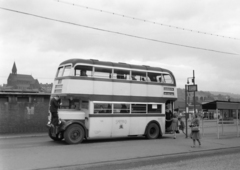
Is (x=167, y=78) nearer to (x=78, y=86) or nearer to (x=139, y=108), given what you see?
(x=139, y=108)

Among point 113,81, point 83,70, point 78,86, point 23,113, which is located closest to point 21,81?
point 23,113

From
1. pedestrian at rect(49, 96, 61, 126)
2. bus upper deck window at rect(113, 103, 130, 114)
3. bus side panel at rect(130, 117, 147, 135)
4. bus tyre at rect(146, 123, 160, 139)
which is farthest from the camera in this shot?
bus tyre at rect(146, 123, 160, 139)

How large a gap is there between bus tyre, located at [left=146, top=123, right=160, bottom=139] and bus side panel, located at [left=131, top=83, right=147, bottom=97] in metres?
1.93

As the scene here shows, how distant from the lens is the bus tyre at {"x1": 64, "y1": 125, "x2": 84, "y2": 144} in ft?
44.3

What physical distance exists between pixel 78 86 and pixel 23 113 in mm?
8069

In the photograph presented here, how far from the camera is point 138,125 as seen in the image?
16109 mm

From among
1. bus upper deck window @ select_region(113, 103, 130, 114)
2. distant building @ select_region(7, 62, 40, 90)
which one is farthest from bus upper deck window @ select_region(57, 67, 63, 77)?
distant building @ select_region(7, 62, 40, 90)

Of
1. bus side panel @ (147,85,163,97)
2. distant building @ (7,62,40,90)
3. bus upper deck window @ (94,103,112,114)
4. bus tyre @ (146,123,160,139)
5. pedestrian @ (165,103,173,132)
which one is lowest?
bus tyre @ (146,123,160,139)

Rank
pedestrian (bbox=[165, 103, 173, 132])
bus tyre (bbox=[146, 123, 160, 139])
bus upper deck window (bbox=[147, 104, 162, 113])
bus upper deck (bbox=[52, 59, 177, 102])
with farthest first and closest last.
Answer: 1. pedestrian (bbox=[165, 103, 173, 132])
2. bus upper deck window (bbox=[147, 104, 162, 113])
3. bus tyre (bbox=[146, 123, 160, 139])
4. bus upper deck (bbox=[52, 59, 177, 102])

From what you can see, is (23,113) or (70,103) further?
(23,113)

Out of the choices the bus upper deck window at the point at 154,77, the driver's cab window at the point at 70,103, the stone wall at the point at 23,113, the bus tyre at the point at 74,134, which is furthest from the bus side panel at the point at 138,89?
the stone wall at the point at 23,113

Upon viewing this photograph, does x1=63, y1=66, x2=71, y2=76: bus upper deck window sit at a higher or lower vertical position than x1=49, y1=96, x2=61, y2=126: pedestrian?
higher

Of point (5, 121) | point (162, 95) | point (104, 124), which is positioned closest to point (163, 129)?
point (162, 95)

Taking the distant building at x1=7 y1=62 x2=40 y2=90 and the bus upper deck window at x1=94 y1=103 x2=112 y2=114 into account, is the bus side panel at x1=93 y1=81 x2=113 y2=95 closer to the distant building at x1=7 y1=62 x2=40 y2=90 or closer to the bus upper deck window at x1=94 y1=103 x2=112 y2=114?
the bus upper deck window at x1=94 y1=103 x2=112 y2=114
